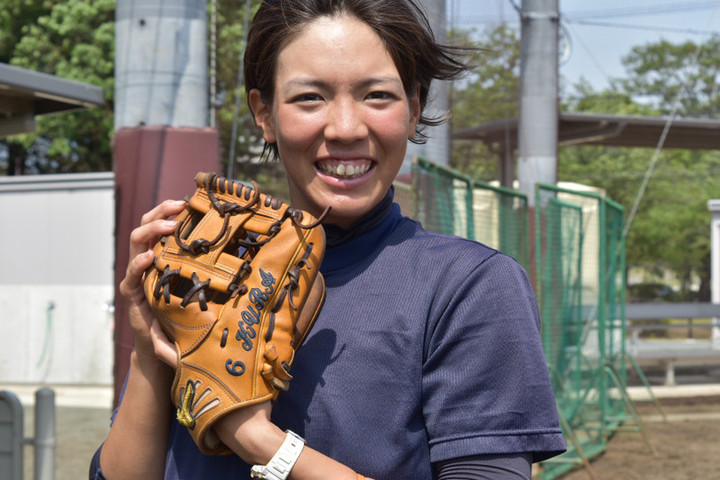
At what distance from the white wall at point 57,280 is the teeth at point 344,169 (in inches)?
421

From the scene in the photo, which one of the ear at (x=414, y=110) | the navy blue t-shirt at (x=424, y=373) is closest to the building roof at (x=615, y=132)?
the ear at (x=414, y=110)

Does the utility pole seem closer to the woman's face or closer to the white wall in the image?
the woman's face

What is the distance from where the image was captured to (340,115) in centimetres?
133

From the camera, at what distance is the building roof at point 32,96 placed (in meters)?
4.25

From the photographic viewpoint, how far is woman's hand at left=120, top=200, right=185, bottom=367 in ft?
4.19

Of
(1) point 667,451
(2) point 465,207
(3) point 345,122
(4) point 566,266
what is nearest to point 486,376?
(3) point 345,122

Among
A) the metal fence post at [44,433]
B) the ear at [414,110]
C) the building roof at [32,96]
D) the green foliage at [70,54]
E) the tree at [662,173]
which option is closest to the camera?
the ear at [414,110]

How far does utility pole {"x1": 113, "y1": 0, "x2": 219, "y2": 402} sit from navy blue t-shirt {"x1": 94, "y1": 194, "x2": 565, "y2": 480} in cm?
256

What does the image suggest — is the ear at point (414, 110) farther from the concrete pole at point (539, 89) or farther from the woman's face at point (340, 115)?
the concrete pole at point (539, 89)

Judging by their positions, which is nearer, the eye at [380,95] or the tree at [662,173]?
the eye at [380,95]

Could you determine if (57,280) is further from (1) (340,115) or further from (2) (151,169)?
(1) (340,115)

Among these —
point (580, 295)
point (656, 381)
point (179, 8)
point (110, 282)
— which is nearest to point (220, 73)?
point (110, 282)

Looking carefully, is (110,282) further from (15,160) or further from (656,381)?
(15,160)

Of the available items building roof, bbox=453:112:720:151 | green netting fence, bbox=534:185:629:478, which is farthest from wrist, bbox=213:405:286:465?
building roof, bbox=453:112:720:151
